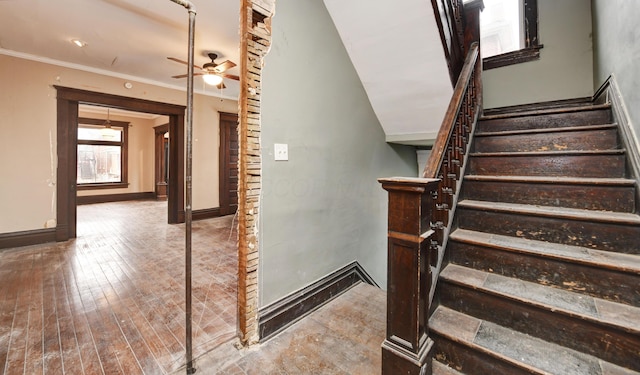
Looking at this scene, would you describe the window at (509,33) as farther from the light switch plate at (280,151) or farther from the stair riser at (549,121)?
the light switch plate at (280,151)

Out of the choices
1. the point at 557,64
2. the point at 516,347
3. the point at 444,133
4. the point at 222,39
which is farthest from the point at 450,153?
the point at 222,39

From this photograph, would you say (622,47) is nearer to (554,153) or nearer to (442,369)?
(554,153)

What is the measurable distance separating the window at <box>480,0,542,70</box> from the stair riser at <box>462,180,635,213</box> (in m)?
2.56

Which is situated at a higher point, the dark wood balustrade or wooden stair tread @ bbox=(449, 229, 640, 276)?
the dark wood balustrade

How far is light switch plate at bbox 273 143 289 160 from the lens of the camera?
1884 millimetres

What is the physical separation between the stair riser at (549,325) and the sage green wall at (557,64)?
3147 millimetres

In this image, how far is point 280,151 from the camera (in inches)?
75.5

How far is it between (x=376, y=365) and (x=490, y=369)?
600 millimetres

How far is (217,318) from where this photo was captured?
210cm

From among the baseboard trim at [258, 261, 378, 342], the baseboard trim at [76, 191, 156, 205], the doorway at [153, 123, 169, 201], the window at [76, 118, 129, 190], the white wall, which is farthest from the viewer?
the doorway at [153, 123, 169, 201]

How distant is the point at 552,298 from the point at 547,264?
0.66 feet

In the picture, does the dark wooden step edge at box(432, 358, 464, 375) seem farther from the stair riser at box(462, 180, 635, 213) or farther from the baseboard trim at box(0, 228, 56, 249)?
the baseboard trim at box(0, 228, 56, 249)

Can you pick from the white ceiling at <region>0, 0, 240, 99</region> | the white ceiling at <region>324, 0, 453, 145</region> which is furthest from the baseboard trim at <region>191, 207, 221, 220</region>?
the white ceiling at <region>324, 0, 453, 145</region>

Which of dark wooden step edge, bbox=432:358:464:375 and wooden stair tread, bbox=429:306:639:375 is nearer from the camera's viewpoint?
wooden stair tread, bbox=429:306:639:375
